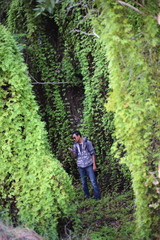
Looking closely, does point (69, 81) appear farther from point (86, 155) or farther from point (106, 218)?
point (106, 218)

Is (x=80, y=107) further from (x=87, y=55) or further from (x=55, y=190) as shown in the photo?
(x=55, y=190)

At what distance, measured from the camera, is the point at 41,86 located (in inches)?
384

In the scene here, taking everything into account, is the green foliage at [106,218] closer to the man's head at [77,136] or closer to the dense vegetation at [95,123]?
the dense vegetation at [95,123]

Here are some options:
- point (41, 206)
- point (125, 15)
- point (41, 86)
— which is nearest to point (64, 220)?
point (41, 206)

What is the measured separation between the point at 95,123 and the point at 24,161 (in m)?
3.86

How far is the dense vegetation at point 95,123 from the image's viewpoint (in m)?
3.74

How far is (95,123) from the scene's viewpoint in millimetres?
8727

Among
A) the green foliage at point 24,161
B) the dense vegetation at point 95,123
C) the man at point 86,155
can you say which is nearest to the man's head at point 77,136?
the man at point 86,155

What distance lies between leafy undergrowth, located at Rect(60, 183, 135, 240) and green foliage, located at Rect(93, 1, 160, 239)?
1187mm

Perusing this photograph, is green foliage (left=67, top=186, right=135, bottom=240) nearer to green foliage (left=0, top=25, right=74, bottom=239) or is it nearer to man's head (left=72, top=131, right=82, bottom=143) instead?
green foliage (left=0, top=25, right=74, bottom=239)

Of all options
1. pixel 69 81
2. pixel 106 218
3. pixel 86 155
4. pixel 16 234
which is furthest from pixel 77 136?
pixel 16 234

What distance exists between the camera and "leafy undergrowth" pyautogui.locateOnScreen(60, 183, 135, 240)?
5164mm

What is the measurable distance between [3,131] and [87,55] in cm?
421

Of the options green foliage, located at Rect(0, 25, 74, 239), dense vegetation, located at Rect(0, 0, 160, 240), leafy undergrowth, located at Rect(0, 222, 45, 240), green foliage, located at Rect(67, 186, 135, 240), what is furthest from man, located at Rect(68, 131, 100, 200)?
leafy undergrowth, located at Rect(0, 222, 45, 240)
